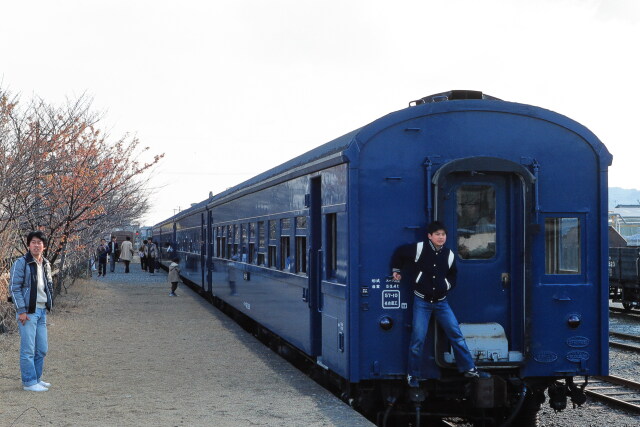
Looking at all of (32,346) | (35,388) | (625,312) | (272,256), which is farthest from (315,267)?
(625,312)

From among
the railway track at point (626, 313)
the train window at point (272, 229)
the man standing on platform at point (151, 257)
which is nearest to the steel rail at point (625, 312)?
the railway track at point (626, 313)

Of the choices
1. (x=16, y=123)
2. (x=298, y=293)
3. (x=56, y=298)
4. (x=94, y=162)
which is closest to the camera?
(x=298, y=293)

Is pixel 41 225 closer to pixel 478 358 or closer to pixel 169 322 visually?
pixel 169 322

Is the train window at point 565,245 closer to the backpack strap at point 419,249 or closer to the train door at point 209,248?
the backpack strap at point 419,249

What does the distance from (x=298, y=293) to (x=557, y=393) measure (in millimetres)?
3463

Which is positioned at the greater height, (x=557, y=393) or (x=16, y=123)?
(x=16, y=123)

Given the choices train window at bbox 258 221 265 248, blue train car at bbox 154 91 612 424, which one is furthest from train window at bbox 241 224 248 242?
blue train car at bbox 154 91 612 424

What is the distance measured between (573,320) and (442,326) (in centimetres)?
131

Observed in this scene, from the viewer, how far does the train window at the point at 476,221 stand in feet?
25.7

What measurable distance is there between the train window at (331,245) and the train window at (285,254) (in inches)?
83.2

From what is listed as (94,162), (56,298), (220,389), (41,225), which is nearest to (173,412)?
(220,389)

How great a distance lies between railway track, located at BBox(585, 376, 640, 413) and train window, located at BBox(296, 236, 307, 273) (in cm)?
372

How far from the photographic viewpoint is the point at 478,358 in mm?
7656

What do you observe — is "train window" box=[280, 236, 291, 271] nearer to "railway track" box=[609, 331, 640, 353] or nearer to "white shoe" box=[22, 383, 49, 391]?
"white shoe" box=[22, 383, 49, 391]
